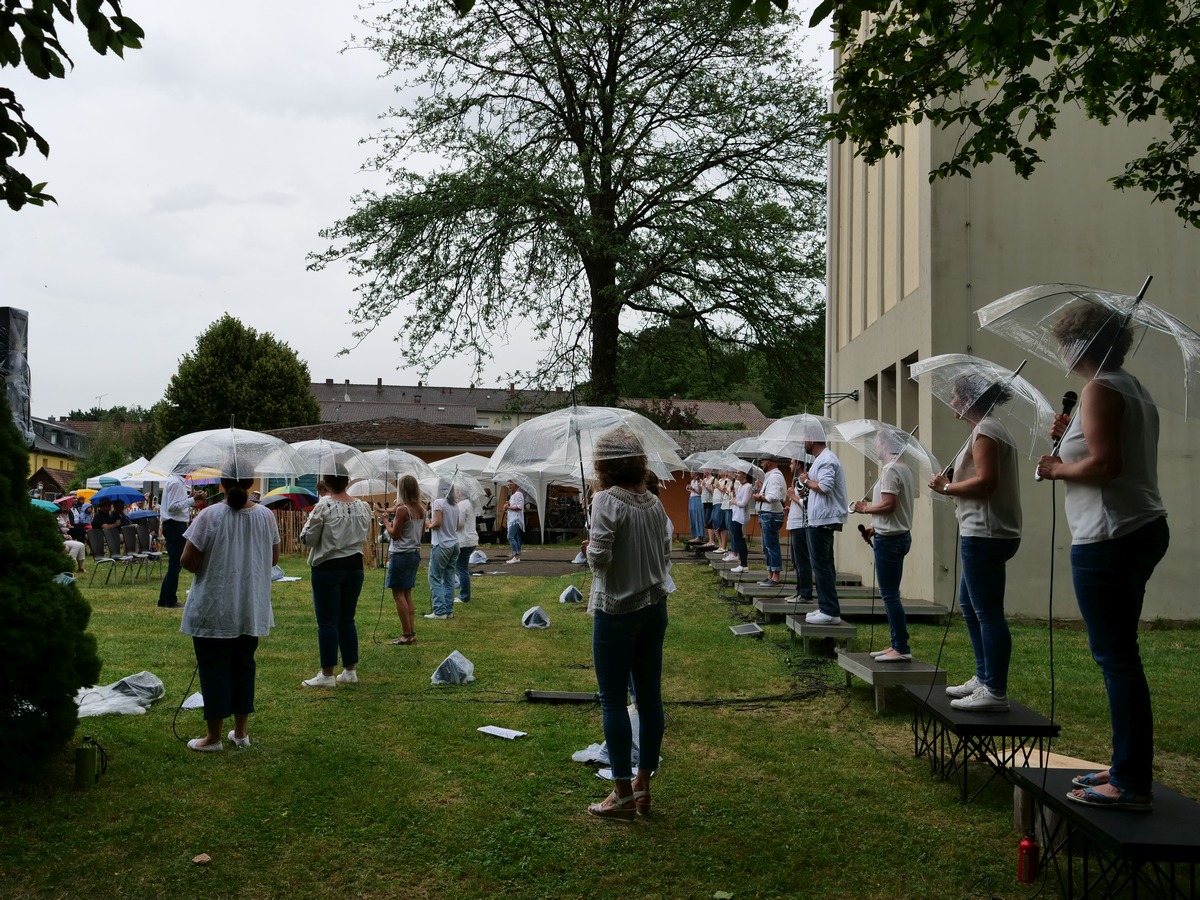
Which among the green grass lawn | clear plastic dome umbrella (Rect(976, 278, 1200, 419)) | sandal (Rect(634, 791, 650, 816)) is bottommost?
the green grass lawn

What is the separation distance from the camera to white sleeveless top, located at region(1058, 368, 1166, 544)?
13.0 feet

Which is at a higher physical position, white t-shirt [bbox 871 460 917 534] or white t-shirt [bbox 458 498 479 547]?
white t-shirt [bbox 871 460 917 534]

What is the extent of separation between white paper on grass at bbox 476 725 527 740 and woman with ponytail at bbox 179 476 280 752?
1633 mm

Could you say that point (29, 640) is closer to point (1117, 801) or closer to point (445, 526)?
point (1117, 801)

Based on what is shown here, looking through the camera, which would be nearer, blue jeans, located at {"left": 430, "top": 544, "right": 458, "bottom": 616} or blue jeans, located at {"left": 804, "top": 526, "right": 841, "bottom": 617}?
blue jeans, located at {"left": 804, "top": 526, "right": 841, "bottom": 617}

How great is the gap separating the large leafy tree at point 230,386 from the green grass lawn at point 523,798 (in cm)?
4214

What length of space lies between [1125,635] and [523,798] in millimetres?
3358

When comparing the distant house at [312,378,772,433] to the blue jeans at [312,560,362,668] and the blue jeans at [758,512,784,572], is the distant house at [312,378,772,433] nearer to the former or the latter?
the blue jeans at [758,512,784,572]

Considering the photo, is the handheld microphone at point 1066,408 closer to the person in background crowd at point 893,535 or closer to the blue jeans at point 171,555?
the person in background crowd at point 893,535

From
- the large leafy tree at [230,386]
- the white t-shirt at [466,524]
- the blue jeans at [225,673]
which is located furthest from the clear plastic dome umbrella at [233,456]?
the large leafy tree at [230,386]

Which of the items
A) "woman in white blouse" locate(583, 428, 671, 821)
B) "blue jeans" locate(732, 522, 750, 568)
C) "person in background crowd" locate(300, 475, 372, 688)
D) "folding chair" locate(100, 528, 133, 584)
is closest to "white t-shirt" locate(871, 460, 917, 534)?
"woman in white blouse" locate(583, 428, 671, 821)

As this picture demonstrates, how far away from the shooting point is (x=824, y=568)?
34.3ft

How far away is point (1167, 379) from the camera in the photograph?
413 centimetres

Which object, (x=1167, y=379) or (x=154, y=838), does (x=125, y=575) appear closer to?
(x=154, y=838)
